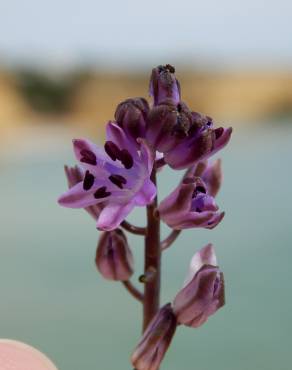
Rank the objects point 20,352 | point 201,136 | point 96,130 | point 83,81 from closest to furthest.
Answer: point 201,136
point 20,352
point 96,130
point 83,81

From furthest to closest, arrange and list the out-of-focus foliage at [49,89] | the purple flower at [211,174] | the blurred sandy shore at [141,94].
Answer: the out-of-focus foliage at [49,89]
the blurred sandy shore at [141,94]
the purple flower at [211,174]

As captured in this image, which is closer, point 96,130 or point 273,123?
point 96,130

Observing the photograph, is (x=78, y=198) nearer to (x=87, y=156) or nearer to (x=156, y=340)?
(x=87, y=156)

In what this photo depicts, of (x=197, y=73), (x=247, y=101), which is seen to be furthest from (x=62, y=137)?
(x=247, y=101)

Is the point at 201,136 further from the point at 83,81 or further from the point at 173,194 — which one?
the point at 83,81

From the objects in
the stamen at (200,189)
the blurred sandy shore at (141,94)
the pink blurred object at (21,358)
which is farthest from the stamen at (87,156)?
the blurred sandy shore at (141,94)

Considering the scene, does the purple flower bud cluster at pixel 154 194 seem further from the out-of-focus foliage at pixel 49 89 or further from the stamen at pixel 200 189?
the out-of-focus foliage at pixel 49 89

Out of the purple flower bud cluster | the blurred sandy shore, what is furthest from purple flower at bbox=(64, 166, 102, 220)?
the blurred sandy shore
